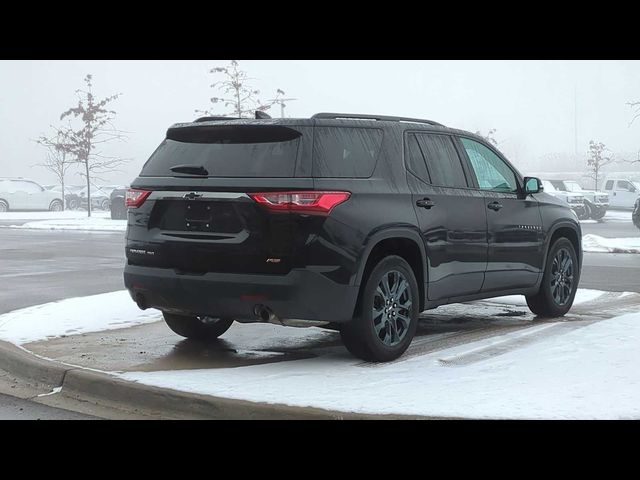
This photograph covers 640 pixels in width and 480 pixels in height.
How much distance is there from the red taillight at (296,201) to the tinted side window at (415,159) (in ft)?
3.91

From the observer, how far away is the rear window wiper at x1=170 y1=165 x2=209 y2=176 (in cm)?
689

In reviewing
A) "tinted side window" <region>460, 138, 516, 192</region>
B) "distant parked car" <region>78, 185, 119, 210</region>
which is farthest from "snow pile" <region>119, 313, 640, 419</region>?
"distant parked car" <region>78, 185, 119, 210</region>

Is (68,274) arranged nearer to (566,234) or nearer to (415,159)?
(566,234)

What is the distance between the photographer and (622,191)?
42.8 metres

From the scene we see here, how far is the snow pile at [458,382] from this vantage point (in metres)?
5.56

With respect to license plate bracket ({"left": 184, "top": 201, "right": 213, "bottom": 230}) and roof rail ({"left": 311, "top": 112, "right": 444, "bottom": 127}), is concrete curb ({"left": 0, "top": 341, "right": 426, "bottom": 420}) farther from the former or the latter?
roof rail ({"left": 311, "top": 112, "right": 444, "bottom": 127})

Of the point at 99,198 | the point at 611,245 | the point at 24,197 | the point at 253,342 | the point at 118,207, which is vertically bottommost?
the point at 611,245

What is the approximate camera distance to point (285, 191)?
21.4ft

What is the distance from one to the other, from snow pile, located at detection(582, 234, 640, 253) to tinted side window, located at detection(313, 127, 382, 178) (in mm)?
14526

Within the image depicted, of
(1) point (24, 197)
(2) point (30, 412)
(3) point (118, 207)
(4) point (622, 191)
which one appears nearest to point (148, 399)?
(2) point (30, 412)

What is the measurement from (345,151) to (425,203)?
89cm
